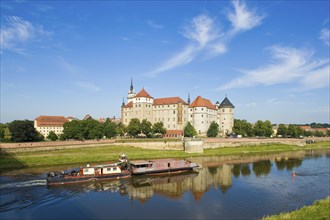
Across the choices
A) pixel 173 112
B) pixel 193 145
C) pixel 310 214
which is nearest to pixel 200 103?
pixel 173 112

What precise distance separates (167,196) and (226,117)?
83.9 m

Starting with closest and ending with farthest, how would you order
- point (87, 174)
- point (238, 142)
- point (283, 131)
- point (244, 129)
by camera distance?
1. point (87, 174)
2. point (238, 142)
3. point (244, 129)
4. point (283, 131)

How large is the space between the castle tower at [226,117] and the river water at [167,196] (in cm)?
6554

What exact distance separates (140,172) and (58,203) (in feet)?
50.9

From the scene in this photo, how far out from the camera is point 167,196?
1212 inches

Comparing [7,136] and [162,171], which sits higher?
[7,136]

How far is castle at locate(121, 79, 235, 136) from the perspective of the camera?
100688mm

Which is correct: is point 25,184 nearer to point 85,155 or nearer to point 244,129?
point 85,155

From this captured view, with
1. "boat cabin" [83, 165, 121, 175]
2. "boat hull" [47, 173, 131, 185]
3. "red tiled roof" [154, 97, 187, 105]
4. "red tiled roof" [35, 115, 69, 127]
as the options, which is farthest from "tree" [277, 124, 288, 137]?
"red tiled roof" [35, 115, 69, 127]

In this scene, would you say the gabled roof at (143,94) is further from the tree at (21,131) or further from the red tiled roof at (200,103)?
the tree at (21,131)

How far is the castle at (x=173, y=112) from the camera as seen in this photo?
330 feet

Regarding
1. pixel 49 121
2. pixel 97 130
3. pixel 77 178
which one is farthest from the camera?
pixel 49 121

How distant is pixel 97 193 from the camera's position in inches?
1234

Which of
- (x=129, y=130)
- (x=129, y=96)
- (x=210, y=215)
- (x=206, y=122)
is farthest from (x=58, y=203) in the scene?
(x=129, y=96)
